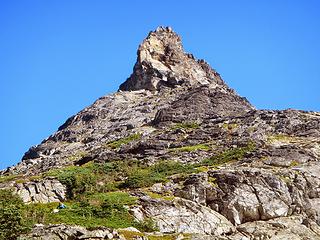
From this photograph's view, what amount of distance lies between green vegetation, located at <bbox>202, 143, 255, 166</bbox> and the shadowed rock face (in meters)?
0.18

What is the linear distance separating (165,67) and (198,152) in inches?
3131

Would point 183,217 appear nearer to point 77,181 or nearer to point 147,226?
point 147,226

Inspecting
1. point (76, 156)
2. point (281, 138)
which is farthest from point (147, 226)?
point (76, 156)

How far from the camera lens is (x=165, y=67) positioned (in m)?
165

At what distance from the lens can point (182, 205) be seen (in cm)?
6188

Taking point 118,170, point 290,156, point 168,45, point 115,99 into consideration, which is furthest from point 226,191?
point 168,45

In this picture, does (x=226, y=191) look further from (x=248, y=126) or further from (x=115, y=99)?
(x=115, y=99)

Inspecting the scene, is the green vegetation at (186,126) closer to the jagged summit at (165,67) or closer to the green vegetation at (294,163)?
the green vegetation at (294,163)

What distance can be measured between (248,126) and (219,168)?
27.6 meters

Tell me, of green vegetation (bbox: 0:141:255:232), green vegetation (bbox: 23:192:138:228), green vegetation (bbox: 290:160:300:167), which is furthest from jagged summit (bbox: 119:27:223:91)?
green vegetation (bbox: 23:192:138:228)

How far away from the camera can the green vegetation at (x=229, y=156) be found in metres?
80.7

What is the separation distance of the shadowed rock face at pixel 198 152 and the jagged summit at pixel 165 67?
0.38 m

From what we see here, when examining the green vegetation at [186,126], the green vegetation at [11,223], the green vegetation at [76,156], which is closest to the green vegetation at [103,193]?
the green vegetation at [11,223]

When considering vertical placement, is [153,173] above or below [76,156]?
below
